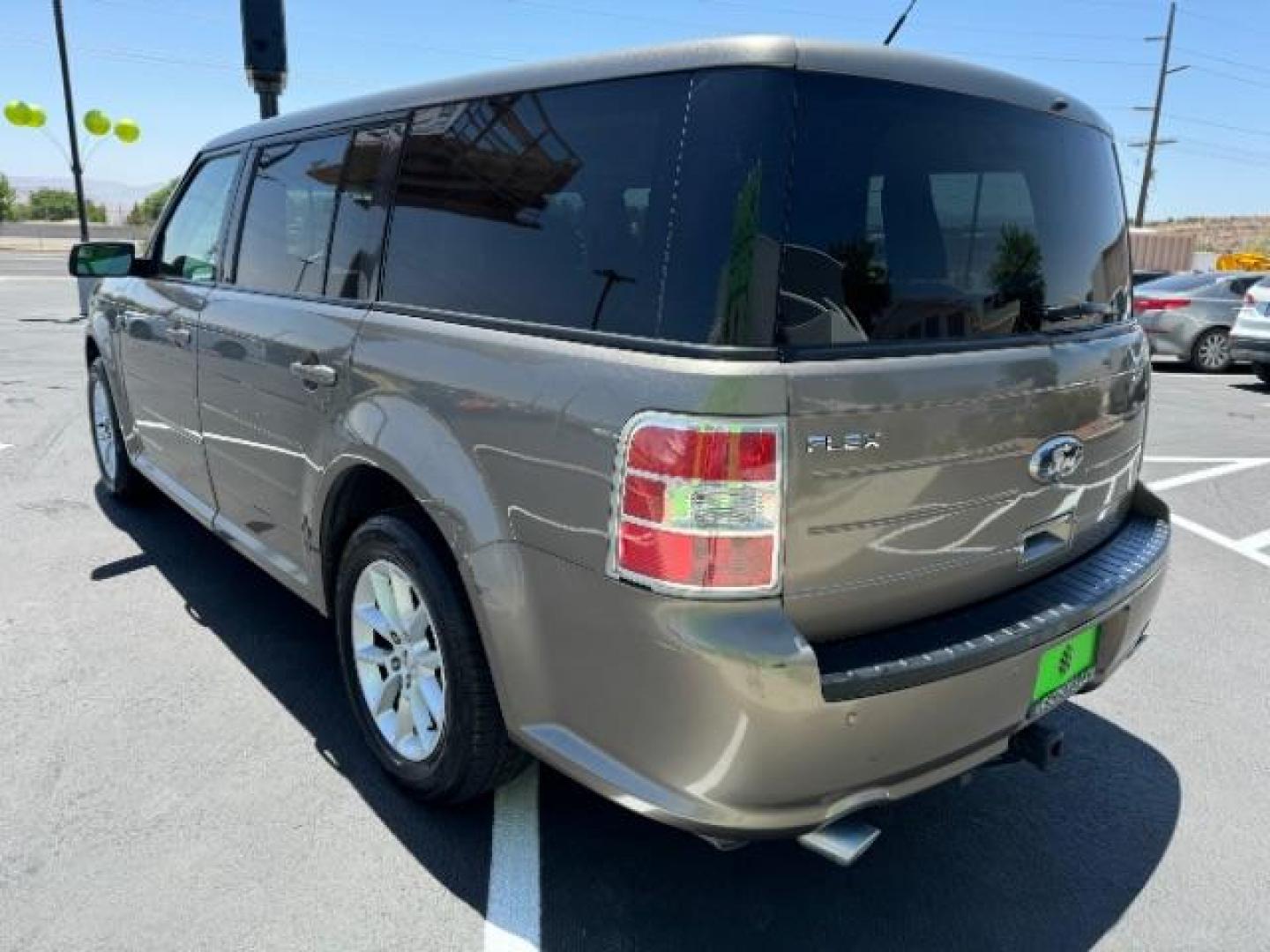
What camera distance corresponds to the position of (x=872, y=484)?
6.07 feet

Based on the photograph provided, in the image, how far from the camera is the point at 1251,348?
36.8 ft

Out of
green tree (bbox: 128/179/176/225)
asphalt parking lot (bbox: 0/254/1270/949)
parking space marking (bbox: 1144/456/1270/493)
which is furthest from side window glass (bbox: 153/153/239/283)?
green tree (bbox: 128/179/176/225)

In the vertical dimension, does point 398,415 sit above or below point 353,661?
above

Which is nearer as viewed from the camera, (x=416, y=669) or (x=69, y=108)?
(x=416, y=669)

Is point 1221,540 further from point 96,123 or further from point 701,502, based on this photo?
point 96,123

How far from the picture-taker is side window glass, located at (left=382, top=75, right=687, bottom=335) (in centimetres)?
189

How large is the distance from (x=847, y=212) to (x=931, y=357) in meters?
0.35

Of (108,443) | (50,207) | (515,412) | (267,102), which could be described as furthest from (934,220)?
(50,207)

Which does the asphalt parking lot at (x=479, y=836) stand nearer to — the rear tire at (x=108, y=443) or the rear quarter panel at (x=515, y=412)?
the rear quarter panel at (x=515, y=412)

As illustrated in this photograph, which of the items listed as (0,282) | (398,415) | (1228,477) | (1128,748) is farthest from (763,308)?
(0,282)

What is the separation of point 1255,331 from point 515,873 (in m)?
12.0

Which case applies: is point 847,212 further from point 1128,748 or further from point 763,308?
point 1128,748

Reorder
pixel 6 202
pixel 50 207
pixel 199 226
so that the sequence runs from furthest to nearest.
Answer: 1. pixel 50 207
2. pixel 6 202
3. pixel 199 226

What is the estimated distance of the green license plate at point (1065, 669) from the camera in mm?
2164
